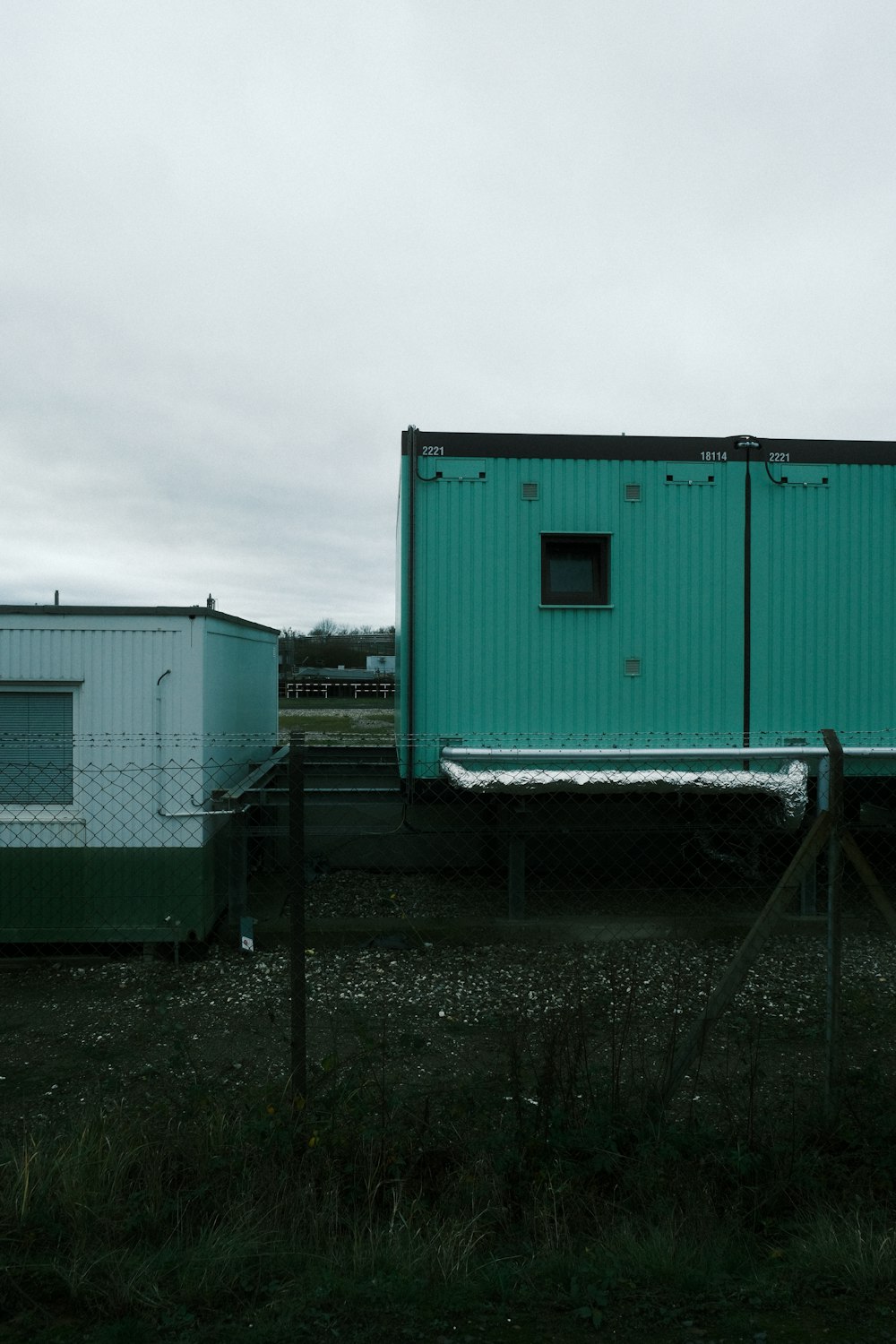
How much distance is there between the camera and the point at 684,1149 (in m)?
3.20

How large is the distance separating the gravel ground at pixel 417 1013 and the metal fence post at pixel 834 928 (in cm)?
29

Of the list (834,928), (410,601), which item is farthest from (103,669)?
(834,928)

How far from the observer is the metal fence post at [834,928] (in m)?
3.36

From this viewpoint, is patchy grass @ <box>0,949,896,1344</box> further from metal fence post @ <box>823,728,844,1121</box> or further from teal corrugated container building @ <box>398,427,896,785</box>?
teal corrugated container building @ <box>398,427,896,785</box>

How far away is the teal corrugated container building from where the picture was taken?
8.59m

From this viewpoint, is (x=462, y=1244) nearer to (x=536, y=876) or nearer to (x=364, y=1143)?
(x=364, y=1143)

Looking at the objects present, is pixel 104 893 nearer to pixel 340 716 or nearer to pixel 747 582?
pixel 747 582

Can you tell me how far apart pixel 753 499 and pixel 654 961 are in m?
4.46

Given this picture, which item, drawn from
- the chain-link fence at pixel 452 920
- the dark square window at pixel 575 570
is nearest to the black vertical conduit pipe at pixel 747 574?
the chain-link fence at pixel 452 920

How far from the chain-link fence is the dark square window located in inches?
55.6

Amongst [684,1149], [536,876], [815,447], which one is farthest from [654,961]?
[815,447]

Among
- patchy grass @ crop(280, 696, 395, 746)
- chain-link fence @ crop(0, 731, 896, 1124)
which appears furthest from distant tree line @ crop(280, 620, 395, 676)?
chain-link fence @ crop(0, 731, 896, 1124)

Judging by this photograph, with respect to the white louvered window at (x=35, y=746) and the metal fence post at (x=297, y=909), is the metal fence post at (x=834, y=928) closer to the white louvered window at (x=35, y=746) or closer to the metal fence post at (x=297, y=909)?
the metal fence post at (x=297, y=909)

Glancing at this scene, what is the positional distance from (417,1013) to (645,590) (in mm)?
4656
